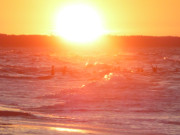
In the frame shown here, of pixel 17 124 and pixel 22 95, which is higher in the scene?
pixel 22 95

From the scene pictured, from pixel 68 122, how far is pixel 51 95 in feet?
29.7

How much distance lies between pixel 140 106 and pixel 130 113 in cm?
219

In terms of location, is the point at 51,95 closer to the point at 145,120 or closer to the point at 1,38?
the point at 145,120

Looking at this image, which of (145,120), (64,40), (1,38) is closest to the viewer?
(145,120)

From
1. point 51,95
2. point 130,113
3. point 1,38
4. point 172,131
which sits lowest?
point 172,131

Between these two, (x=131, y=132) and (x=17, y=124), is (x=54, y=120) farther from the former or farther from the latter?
(x=131, y=132)

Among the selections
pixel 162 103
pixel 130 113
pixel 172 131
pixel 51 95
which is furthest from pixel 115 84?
pixel 172 131

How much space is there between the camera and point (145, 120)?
15.6 metres

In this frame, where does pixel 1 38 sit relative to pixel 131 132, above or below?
above

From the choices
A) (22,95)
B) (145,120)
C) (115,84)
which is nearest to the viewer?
(145,120)

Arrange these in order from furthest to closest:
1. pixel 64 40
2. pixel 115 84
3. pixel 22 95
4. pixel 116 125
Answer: pixel 64 40 → pixel 115 84 → pixel 22 95 → pixel 116 125

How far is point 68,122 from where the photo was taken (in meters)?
14.8

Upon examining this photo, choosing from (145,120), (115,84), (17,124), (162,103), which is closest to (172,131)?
(145,120)

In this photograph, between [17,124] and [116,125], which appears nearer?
[17,124]
